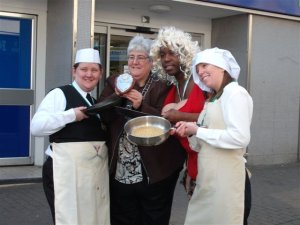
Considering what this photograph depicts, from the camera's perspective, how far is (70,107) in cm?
331

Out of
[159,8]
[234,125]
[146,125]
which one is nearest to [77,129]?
[146,125]

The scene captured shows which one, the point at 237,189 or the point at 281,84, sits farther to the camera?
the point at 281,84

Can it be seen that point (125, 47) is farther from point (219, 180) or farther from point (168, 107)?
point (219, 180)

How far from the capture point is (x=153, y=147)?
3381mm

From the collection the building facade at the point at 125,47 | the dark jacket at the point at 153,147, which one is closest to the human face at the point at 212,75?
the dark jacket at the point at 153,147

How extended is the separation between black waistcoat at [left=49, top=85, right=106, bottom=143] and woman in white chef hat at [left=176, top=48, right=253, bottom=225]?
668 millimetres

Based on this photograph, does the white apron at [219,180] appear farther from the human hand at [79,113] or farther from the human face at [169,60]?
the human hand at [79,113]

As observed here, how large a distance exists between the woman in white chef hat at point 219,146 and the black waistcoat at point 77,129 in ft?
2.19

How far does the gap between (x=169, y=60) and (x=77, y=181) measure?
105cm

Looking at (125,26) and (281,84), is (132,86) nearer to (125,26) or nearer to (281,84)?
(125,26)

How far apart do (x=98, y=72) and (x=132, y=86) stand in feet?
1.13

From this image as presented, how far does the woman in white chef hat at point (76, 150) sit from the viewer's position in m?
3.25

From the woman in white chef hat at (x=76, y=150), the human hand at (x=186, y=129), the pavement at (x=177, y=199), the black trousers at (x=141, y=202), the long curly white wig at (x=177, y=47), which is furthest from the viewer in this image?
the pavement at (x=177, y=199)

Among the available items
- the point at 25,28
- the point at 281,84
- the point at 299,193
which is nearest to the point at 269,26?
the point at 281,84
